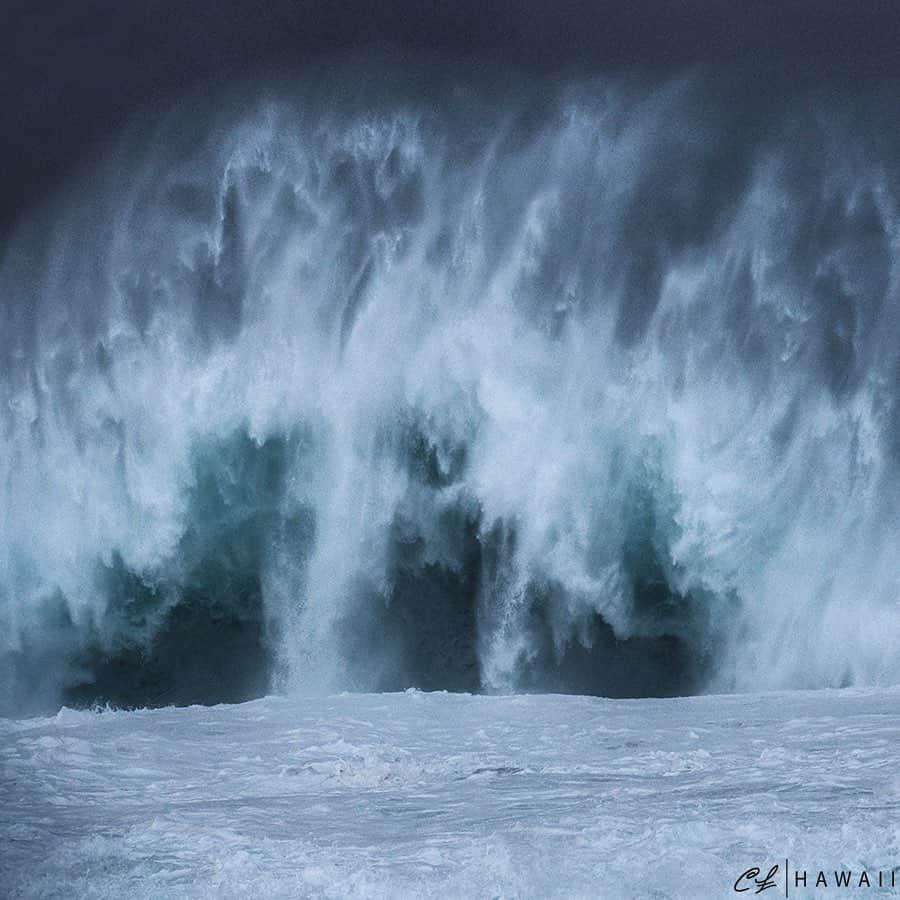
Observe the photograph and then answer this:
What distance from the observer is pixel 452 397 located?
19.1 meters

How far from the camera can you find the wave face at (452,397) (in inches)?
720

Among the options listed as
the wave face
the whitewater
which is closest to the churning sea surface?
the whitewater

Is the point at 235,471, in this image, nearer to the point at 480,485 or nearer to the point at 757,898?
the point at 480,485

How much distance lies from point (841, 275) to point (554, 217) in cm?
392

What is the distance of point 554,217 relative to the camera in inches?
754
